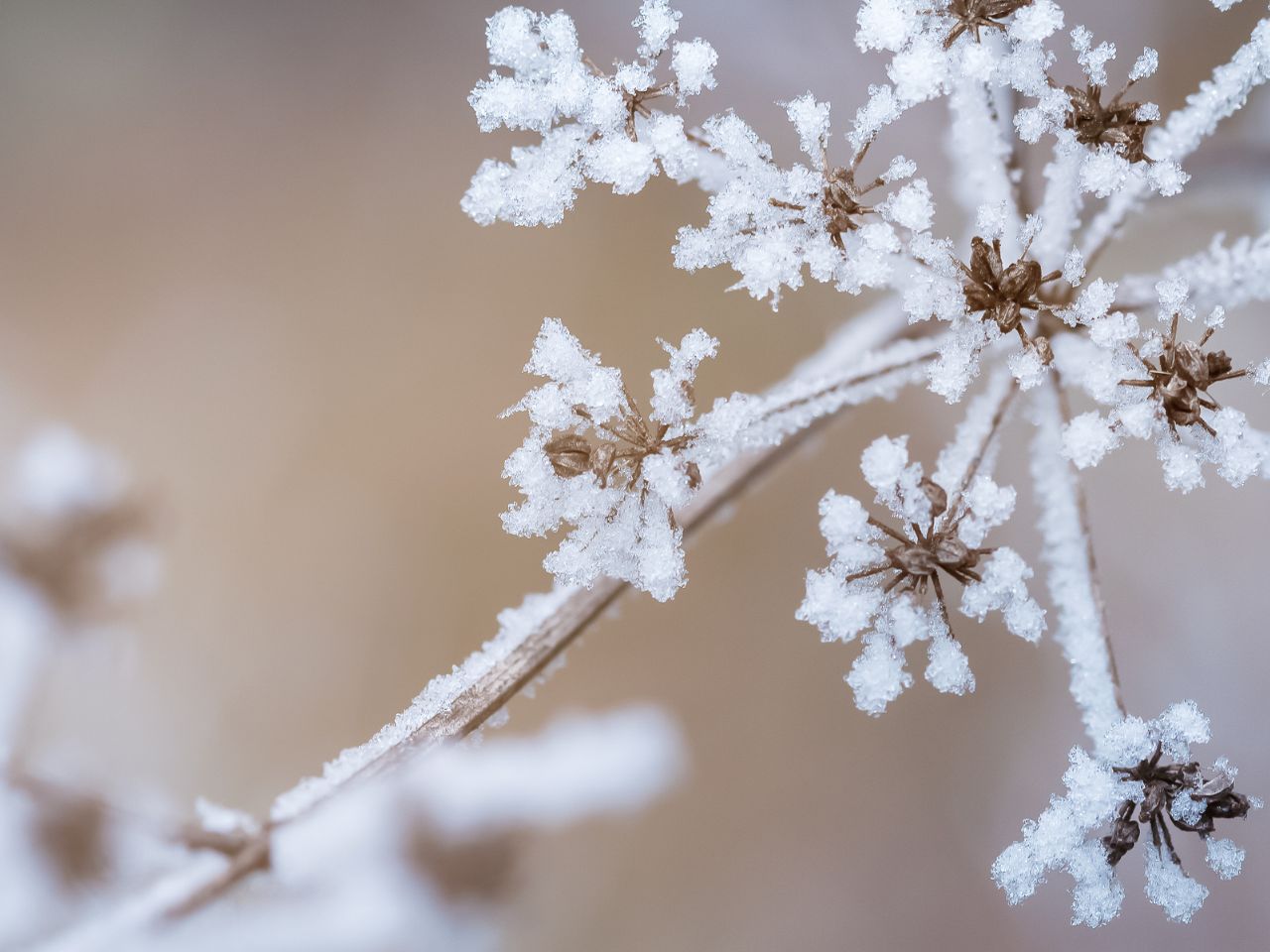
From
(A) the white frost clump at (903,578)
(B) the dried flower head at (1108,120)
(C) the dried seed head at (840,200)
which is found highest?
(C) the dried seed head at (840,200)

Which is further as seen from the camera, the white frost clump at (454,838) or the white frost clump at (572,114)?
the white frost clump at (454,838)

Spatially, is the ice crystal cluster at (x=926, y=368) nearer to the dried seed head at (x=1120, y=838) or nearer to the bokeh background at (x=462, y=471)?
the dried seed head at (x=1120, y=838)

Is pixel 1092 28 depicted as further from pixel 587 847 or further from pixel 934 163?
pixel 587 847

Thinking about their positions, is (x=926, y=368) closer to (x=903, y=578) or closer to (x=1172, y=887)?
(x=903, y=578)

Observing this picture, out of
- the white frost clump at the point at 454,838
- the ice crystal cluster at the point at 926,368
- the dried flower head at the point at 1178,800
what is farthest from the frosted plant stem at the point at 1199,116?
the white frost clump at the point at 454,838

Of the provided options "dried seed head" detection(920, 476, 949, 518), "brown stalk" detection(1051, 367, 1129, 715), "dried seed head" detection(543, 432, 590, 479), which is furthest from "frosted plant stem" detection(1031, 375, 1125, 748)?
"dried seed head" detection(543, 432, 590, 479)
